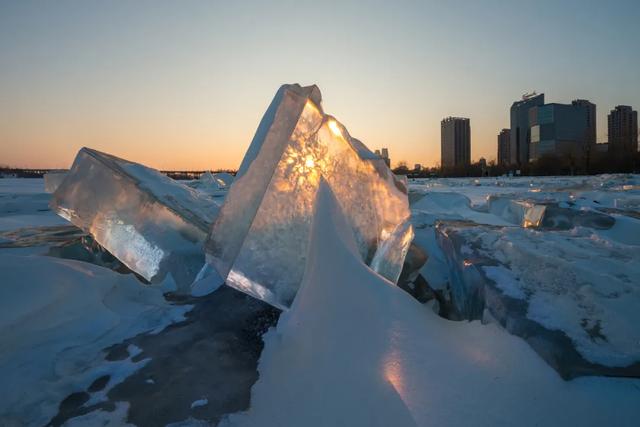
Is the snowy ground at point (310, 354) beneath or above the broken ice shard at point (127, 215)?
beneath

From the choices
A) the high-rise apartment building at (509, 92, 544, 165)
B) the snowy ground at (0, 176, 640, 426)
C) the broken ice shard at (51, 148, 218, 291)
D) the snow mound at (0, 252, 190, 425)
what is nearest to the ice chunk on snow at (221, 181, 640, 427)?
the snowy ground at (0, 176, 640, 426)

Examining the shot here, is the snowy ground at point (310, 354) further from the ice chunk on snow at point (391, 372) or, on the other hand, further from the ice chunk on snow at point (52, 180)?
the ice chunk on snow at point (52, 180)

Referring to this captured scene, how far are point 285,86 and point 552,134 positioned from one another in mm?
59463

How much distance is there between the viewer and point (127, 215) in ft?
8.26

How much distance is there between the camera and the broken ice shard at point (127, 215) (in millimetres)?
2465

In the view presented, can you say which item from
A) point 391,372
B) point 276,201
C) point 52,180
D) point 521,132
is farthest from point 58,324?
point 521,132

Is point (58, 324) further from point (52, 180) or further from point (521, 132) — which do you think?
point (521, 132)

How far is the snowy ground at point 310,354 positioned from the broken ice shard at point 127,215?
521mm

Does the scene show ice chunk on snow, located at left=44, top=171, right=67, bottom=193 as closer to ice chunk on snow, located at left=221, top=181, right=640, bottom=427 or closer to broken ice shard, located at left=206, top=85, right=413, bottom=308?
broken ice shard, located at left=206, top=85, right=413, bottom=308

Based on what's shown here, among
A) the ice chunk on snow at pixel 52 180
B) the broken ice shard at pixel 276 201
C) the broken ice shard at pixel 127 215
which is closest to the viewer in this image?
the broken ice shard at pixel 276 201

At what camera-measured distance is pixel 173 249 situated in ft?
8.01

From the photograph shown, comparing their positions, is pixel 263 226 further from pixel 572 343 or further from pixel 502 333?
pixel 572 343

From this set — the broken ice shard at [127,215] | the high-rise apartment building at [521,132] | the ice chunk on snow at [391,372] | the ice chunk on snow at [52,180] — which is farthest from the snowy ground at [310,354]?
the high-rise apartment building at [521,132]

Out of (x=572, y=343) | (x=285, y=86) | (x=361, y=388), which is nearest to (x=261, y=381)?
(x=361, y=388)
